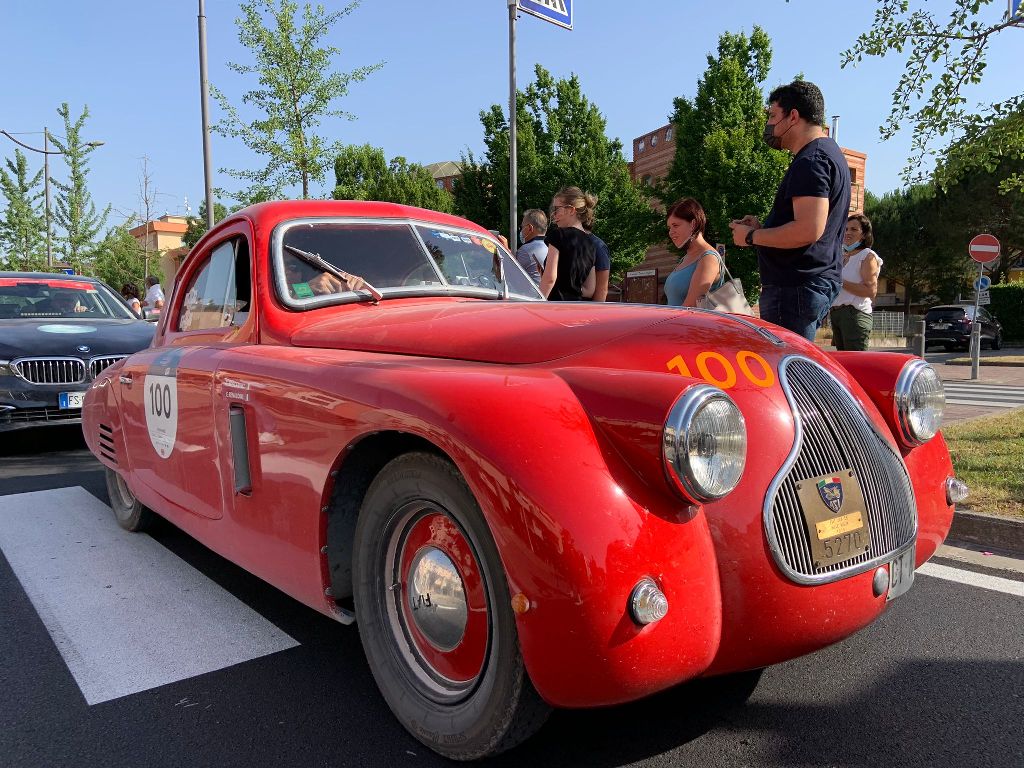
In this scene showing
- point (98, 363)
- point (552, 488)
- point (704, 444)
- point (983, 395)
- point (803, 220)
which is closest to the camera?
point (552, 488)

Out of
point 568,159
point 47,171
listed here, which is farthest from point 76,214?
point 568,159

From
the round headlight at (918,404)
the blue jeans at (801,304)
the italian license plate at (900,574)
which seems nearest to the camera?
A: the italian license plate at (900,574)

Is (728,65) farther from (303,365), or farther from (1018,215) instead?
(303,365)

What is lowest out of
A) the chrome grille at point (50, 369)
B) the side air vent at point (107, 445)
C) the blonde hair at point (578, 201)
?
the side air vent at point (107, 445)

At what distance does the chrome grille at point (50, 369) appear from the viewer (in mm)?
6184

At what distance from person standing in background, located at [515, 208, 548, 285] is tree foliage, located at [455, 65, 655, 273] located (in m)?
23.6

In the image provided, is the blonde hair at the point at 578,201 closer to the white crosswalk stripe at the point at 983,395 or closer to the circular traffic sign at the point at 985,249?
the white crosswalk stripe at the point at 983,395

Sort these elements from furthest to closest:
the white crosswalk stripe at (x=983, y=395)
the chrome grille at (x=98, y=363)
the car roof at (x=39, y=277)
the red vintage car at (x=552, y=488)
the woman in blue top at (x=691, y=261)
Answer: the white crosswalk stripe at (x=983, y=395) < the car roof at (x=39, y=277) < the chrome grille at (x=98, y=363) < the woman in blue top at (x=691, y=261) < the red vintage car at (x=552, y=488)

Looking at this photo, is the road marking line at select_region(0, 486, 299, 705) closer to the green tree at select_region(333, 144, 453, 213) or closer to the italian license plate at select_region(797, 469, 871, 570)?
the italian license plate at select_region(797, 469, 871, 570)

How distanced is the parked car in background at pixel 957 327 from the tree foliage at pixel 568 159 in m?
11.0

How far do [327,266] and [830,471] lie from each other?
2067 mm

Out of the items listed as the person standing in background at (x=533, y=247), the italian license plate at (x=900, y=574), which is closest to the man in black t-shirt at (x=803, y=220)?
the italian license plate at (x=900, y=574)

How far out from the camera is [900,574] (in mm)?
2059

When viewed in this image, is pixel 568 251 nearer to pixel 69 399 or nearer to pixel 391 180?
pixel 69 399
